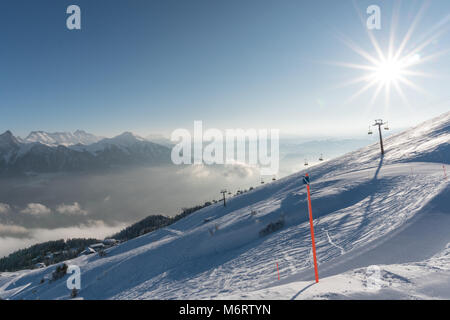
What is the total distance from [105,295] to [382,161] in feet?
123

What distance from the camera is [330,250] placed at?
13.1 metres

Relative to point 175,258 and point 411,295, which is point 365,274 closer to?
point 411,295

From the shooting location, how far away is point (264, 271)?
14180 millimetres

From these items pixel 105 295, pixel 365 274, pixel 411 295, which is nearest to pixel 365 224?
pixel 365 274

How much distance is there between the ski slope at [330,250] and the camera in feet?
23.7

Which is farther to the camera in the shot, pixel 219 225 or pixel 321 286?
pixel 219 225

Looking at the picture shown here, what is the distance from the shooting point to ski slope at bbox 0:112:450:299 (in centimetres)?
721
